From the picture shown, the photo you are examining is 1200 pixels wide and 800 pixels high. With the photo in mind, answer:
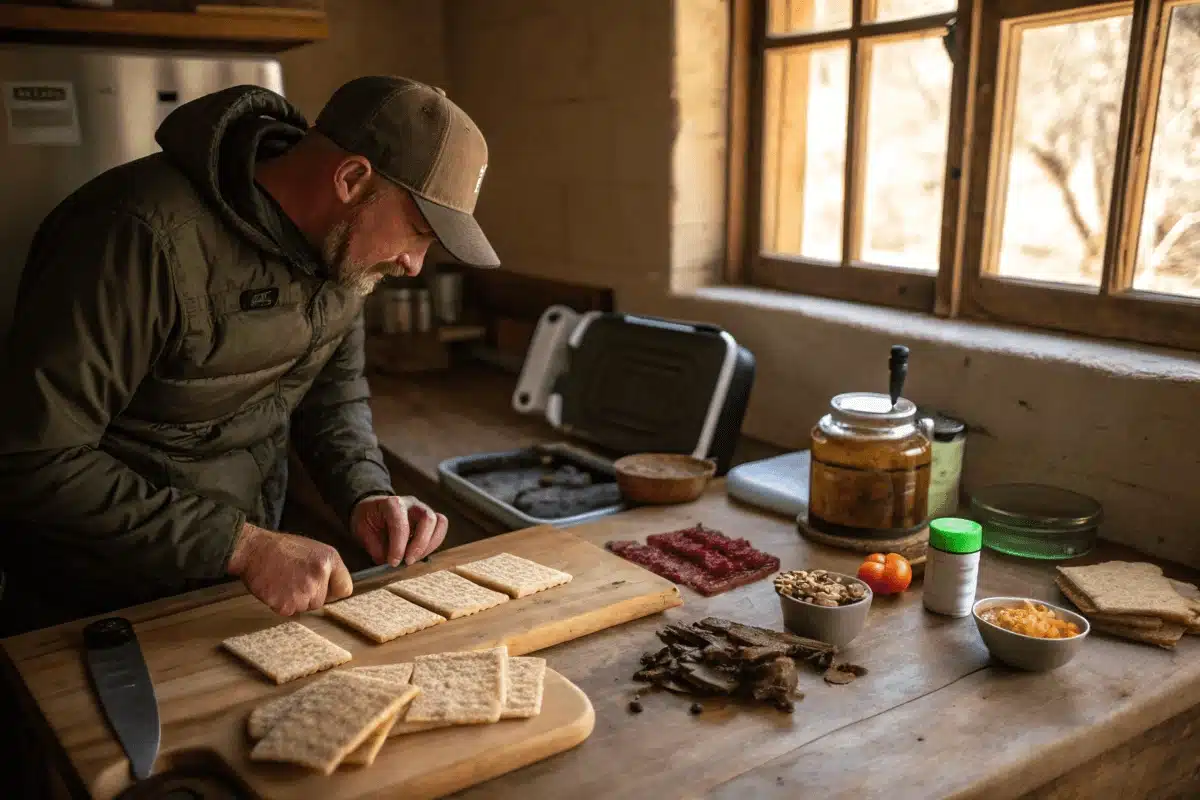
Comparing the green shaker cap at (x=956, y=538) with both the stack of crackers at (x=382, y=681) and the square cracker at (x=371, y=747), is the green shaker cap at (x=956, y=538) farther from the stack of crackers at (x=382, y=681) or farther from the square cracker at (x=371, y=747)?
the square cracker at (x=371, y=747)

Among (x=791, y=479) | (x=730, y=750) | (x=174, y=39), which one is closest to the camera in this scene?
(x=730, y=750)

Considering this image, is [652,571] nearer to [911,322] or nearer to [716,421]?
[716,421]

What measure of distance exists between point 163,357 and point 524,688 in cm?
71

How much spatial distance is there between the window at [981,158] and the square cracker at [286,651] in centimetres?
138

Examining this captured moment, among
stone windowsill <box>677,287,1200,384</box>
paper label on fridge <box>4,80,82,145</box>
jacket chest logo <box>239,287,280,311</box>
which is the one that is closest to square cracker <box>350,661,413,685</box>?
jacket chest logo <box>239,287,280,311</box>

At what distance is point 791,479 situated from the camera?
6.02ft

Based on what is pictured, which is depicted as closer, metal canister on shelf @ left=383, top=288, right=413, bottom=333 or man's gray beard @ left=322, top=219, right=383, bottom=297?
man's gray beard @ left=322, top=219, right=383, bottom=297

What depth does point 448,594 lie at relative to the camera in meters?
1.38

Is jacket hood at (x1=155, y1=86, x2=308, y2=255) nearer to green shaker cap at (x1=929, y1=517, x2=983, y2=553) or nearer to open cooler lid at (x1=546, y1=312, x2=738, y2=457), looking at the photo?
open cooler lid at (x1=546, y1=312, x2=738, y2=457)

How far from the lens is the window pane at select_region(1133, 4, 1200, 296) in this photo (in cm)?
165

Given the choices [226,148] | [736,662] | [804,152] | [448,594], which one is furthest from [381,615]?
[804,152]

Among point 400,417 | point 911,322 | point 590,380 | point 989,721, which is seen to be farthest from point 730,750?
point 400,417

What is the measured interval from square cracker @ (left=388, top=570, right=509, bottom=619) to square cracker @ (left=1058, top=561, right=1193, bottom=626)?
2.59ft

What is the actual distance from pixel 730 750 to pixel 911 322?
1.19 m
